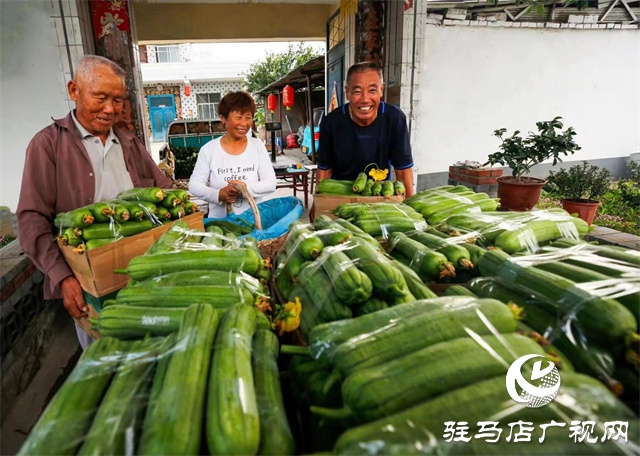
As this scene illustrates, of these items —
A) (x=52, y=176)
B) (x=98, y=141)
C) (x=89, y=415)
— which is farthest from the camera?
(x=98, y=141)

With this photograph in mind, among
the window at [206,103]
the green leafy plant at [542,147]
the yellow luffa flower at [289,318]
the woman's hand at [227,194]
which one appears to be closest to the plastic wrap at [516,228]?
the yellow luffa flower at [289,318]

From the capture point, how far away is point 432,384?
83 centimetres

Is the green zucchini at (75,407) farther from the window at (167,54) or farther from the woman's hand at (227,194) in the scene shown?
the window at (167,54)

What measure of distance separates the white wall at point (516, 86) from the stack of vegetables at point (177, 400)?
661 centimetres

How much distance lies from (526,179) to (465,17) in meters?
4.16

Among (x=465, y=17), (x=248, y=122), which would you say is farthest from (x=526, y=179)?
(x=248, y=122)

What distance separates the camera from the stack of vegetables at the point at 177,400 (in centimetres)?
79

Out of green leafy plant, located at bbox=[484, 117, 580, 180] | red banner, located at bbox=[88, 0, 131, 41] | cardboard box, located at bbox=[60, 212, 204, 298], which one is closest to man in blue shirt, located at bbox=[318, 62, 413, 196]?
cardboard box, located at bbox=[60, 212, 204, 298]

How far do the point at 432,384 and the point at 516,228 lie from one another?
1.27m

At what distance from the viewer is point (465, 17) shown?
769 cm

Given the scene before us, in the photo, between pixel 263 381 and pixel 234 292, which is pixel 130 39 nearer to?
pixel 234 292

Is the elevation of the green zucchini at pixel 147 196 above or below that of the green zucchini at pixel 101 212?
above

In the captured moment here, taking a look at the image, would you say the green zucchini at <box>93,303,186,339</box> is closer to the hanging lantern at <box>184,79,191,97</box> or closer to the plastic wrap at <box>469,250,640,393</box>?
the plastic wrap at <box>469,250,640,393</box>

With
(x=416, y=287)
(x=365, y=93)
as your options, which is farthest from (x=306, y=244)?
(x=365, y=93)
